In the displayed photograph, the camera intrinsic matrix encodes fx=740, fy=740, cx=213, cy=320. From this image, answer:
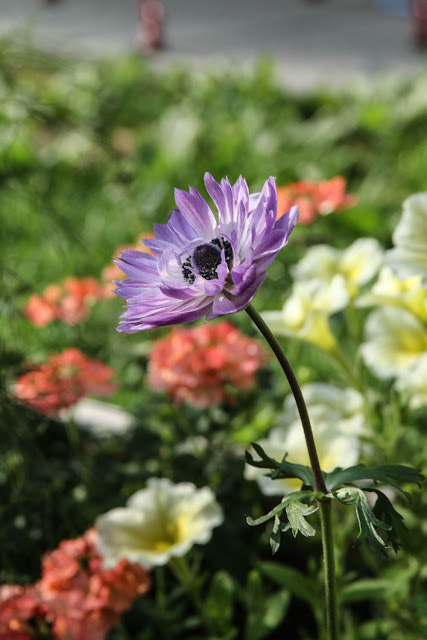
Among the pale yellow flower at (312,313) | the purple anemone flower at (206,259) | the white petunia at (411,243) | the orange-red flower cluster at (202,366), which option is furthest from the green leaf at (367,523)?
the orange-red flower cluster at (202,366)

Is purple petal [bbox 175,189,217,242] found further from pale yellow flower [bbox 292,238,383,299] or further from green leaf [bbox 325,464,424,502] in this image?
pale yellow flower [bbox 292,238,383,299]

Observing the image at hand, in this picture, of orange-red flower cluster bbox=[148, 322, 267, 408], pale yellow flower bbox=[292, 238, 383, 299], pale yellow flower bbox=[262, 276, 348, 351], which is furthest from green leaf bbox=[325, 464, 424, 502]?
orange-red flower cluster bbox=[148, 322, 267, 408]

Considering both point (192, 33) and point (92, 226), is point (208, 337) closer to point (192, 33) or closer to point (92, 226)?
point (92, 226)

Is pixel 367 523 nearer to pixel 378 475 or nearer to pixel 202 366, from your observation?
pixel 378 475

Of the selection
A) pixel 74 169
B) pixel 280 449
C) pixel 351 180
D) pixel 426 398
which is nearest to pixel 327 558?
pixel 280 449

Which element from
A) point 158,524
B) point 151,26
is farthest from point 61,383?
point 151,26

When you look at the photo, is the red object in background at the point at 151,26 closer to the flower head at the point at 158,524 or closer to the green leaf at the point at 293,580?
the flower head at the point at 158,524
